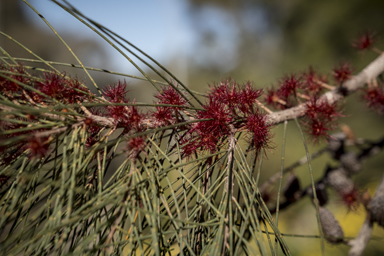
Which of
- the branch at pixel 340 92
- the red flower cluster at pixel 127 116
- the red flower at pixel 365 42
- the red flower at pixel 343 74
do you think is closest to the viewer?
the red flower cluster at pixel 127 116

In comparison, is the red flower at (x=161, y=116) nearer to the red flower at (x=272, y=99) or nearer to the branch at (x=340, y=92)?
the branch at (x=340, y=92)

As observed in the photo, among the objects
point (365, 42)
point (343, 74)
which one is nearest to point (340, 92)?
point (343, 74)

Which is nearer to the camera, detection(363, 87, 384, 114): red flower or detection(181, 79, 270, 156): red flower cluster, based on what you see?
detection(181, 79, 270, 156): red flower cluster

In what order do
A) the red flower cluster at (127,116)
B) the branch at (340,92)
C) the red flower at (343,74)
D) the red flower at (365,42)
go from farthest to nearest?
the red flower at (365,42) → the red flower at (343,74) → the branch at (340,92) → the red flower cluster at (127,116)

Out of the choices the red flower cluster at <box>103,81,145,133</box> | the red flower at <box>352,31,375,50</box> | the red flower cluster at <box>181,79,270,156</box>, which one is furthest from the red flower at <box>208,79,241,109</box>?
the red flower at <box>352,31,375,50</box>

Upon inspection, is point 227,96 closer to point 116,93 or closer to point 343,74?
point 116,93

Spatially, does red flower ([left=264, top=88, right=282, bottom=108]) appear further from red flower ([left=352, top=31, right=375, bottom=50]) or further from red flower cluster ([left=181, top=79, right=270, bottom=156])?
red flower ([left=352, top=31, right=375, bottom=50])

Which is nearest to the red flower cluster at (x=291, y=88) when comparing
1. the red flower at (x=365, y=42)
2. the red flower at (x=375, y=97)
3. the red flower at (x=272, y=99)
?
the red flower at (x=272, y=99)

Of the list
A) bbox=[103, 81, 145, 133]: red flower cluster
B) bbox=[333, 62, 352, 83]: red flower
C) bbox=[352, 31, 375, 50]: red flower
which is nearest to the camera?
bbox=[103, 81, 145, 133]: red flower cluster

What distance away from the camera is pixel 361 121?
2688mm

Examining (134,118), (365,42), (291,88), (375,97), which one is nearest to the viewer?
(134,118)

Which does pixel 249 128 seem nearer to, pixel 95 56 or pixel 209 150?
pixel 209 150

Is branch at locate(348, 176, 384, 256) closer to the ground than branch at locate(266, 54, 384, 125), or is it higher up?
closer to the ground

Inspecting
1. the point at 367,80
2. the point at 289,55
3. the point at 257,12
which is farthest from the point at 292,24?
the point at 367,80
